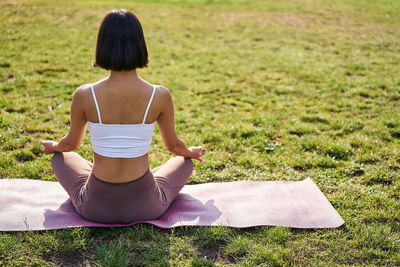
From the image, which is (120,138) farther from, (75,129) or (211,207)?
(211,207)

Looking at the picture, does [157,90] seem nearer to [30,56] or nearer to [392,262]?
[392,262]

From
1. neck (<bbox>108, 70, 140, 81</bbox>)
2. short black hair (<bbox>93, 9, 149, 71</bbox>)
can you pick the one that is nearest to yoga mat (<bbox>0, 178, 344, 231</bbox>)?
neck (<bbox>108, 70, 140, 81</bbox>)

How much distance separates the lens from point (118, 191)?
317 cm

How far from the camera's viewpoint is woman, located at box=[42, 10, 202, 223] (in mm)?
2779

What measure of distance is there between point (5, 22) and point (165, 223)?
1036 centimetres

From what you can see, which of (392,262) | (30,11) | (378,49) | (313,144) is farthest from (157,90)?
(30,11)

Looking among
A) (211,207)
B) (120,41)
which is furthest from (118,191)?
(120,41)

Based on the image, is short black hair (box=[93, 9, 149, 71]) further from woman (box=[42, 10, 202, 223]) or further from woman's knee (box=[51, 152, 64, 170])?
woman's knee (box=[51, 152, 64, 170])

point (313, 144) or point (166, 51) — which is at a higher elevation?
point (166, 51)

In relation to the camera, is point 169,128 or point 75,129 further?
point 169,128

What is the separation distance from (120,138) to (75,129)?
0.48 metres

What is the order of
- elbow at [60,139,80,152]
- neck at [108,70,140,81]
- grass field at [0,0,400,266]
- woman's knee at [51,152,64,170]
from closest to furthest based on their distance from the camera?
neck at [108,70,140,81] → grass field at [0,0,400,266] → elbow at [60,139,80,152] → woman's knee at [51,152,64,170]

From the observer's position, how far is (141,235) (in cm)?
329

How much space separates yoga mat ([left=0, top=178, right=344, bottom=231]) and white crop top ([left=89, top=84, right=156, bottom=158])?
2.35ft
